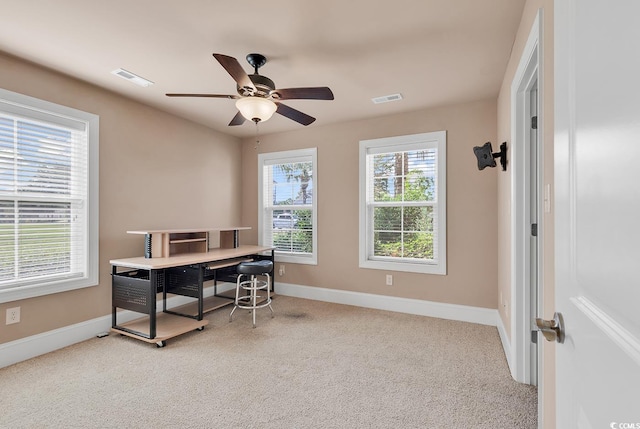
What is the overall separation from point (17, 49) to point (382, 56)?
2.86 meters

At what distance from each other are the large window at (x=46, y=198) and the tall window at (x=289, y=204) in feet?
7.63

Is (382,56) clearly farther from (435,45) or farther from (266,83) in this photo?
(266,83)

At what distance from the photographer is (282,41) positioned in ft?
7.98

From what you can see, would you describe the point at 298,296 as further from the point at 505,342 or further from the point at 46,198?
the point at 46,198

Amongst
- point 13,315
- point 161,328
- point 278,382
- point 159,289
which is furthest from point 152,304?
point 278,382

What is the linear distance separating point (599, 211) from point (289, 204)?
451 cm

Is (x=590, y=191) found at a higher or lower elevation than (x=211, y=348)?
higher

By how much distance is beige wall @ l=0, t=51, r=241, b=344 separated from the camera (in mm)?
2854

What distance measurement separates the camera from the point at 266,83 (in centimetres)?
245

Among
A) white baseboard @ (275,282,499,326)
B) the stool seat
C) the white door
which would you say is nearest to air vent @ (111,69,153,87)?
the stool seat

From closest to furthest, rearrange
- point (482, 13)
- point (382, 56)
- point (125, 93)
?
point (482, 13) → point (382, 56) → point (125, 93)

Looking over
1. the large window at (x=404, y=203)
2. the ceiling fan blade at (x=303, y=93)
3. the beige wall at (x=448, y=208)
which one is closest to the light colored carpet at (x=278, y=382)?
the beige wall at (x=448, y=208)

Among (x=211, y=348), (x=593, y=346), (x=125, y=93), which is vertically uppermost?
(x=125, y=93)

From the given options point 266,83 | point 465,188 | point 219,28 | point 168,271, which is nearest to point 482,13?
point 266,83
